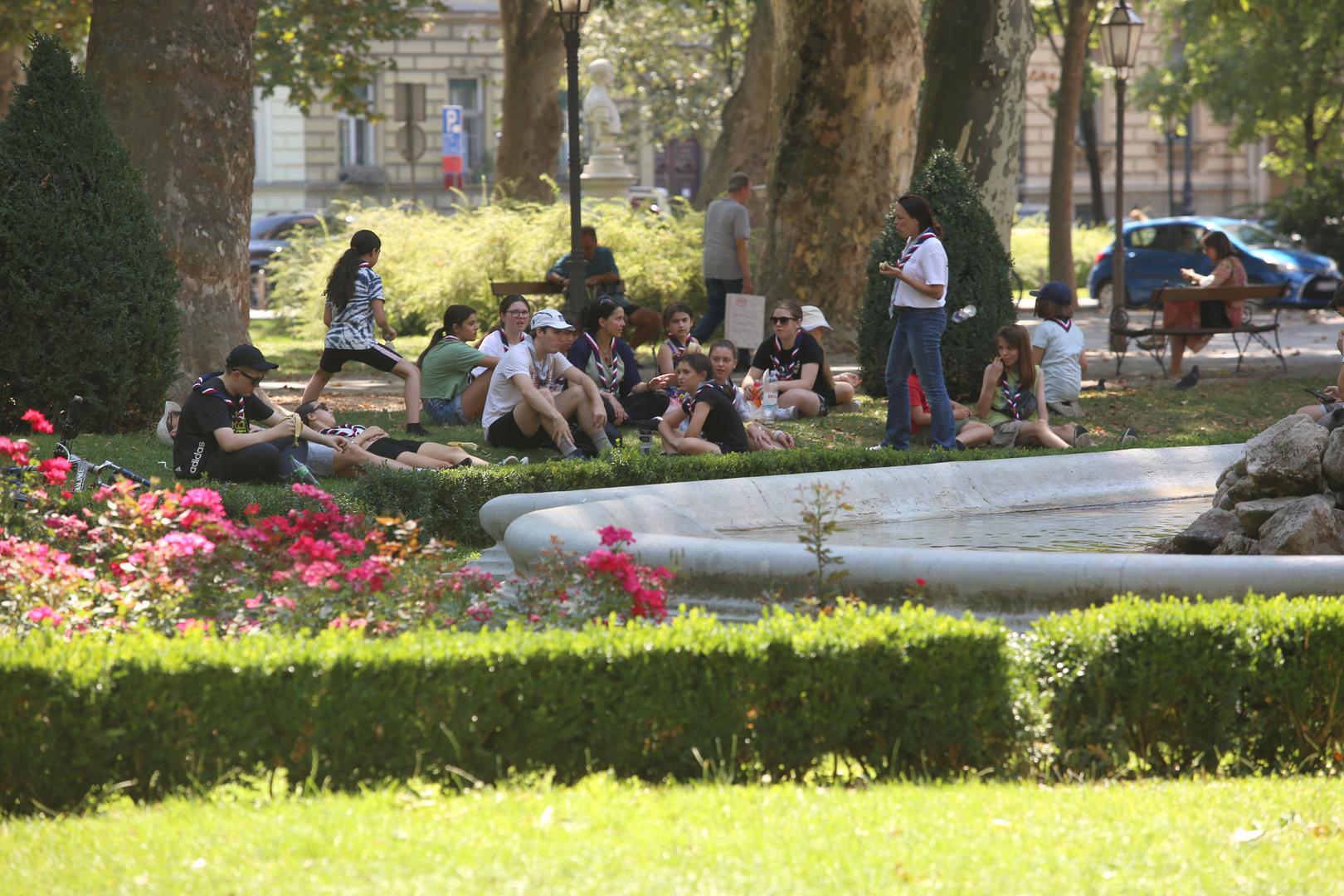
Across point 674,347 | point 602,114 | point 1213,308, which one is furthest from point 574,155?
point 602,114

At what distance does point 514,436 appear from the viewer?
11242 millimetres

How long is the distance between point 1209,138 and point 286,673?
173 ft

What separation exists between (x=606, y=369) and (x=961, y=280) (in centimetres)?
348

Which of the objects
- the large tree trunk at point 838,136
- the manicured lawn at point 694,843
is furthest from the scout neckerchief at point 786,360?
the manicured lawn at point 694,843

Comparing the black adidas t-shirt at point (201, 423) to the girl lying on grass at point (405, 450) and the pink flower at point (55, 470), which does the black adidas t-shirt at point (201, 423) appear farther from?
the pink flower at point (55, 470)

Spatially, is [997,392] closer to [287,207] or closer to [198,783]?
[198,783]

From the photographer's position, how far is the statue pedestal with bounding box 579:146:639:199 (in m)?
26.3

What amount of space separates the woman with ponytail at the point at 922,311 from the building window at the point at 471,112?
3960cm

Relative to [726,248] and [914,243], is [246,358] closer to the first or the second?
[914,243]


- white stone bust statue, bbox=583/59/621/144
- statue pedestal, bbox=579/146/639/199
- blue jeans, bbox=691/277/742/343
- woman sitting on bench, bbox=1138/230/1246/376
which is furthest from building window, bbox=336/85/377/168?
woman sitting on bench, bbox=1138/230/1246/376

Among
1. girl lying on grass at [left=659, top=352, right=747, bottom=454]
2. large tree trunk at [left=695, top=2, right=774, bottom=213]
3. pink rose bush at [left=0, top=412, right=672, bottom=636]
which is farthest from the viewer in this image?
large tree trunk at [left=695, top=2, right=774, bottom=213]

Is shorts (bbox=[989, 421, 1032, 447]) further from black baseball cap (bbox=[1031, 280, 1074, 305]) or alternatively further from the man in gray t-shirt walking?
the man in gray t-shirt walking

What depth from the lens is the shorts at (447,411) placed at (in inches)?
505

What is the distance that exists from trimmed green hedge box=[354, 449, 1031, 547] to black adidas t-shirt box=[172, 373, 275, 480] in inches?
37.6
